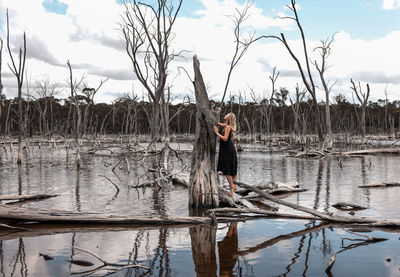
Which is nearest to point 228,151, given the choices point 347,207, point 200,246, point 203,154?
point 203,154

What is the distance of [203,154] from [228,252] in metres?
2.92

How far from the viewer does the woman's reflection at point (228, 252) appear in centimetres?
465

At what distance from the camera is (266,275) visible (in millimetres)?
4492

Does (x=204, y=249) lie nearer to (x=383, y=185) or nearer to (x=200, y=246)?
(x=200, y=246)

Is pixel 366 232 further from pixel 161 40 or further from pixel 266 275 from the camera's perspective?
pixel 161 40

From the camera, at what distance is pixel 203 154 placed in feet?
26.0

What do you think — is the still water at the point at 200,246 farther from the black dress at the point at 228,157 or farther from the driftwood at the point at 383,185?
the driftwood at the point at 383,185

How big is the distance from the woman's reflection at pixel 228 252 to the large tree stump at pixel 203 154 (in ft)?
5.01

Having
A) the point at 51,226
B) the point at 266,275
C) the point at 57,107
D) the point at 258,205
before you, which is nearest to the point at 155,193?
the point at 258,205

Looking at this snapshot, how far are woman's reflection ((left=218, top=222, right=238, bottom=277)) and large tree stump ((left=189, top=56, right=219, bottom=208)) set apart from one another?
5.01 feet

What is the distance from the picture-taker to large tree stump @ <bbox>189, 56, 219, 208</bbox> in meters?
7.79

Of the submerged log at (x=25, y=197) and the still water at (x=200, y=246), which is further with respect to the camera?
the submerged log at (x=25, y=197)

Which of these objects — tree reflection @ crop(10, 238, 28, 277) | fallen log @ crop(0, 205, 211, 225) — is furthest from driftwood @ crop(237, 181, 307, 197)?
tree reflection @ crop(10, 238, 28, 277)

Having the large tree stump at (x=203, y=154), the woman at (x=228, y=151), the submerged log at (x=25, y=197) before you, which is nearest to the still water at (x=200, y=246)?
the submerged log at (x=25, y=197)
